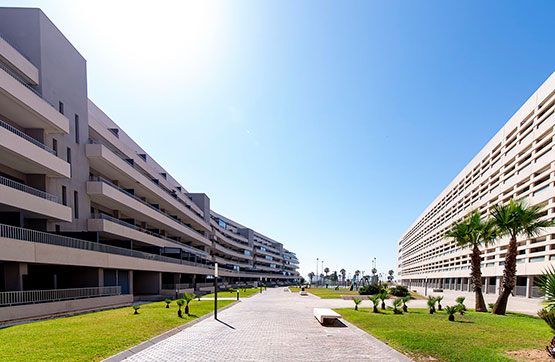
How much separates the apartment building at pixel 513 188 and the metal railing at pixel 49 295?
33483 millimetres

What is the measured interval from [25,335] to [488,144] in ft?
189

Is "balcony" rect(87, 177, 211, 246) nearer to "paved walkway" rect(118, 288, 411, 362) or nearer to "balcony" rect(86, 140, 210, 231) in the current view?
"balcony" rect(86, 140, 210, 231)

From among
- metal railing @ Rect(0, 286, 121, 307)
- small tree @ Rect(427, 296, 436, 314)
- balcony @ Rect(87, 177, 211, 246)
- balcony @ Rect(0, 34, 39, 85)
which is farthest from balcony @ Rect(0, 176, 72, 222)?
small tree @ Rect(427, 296, 436, 314)

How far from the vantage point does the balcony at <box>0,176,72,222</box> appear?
1864 cm

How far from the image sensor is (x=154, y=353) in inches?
374

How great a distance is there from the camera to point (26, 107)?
20.6m

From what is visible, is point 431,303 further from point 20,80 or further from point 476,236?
point 20,80

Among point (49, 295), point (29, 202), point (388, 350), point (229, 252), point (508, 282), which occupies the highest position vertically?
point (29, 202)

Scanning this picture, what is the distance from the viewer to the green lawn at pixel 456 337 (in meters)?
9.12

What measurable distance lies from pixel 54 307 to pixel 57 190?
9131 millimetres

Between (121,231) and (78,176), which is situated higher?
(78,176)

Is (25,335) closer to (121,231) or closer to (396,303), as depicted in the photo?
(396,303)

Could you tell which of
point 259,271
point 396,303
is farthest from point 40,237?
point 259,271

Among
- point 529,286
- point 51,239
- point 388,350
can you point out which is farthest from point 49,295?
point 529,286
